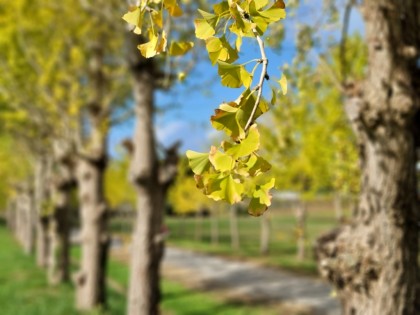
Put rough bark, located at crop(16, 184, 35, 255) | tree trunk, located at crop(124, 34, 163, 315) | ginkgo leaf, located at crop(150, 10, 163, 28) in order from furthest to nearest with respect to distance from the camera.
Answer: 1. rough bark, located at crop(16, 184, 35, 255)
2. tree trunk, located at crop(124, 34, 163, 315)
3. ginkgo leaf, located at crop(150, 10, 163, 28)

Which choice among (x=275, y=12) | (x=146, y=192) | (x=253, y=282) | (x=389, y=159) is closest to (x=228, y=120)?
(x=275, y=12)

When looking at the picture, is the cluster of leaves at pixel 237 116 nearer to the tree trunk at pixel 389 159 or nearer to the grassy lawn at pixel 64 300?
the tree trunk at pixel 389 159

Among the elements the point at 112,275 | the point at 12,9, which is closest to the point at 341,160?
the point at 12,9

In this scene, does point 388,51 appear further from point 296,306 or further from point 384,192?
point 296,306

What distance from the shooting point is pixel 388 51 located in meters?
3.42

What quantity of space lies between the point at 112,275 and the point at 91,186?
673 cm

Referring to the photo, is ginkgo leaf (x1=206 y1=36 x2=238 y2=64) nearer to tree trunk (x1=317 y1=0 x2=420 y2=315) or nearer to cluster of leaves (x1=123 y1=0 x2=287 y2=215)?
Answer: cluster of leaves (x1=123 y1=0 x2=287 y2=215)

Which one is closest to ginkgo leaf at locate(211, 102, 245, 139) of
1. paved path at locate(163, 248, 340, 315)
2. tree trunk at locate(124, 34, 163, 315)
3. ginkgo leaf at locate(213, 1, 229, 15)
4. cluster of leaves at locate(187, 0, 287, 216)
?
cluster of leaves at locate(187, 0, 287, 216)

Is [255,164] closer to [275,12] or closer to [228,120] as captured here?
[228,120]

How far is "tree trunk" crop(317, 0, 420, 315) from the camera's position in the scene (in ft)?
11.0

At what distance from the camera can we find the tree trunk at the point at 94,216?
905 cm

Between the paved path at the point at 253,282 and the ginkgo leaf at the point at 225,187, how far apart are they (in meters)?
9.43

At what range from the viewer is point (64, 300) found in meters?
9.62

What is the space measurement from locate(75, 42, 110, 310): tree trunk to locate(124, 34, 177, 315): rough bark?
6.31ft
